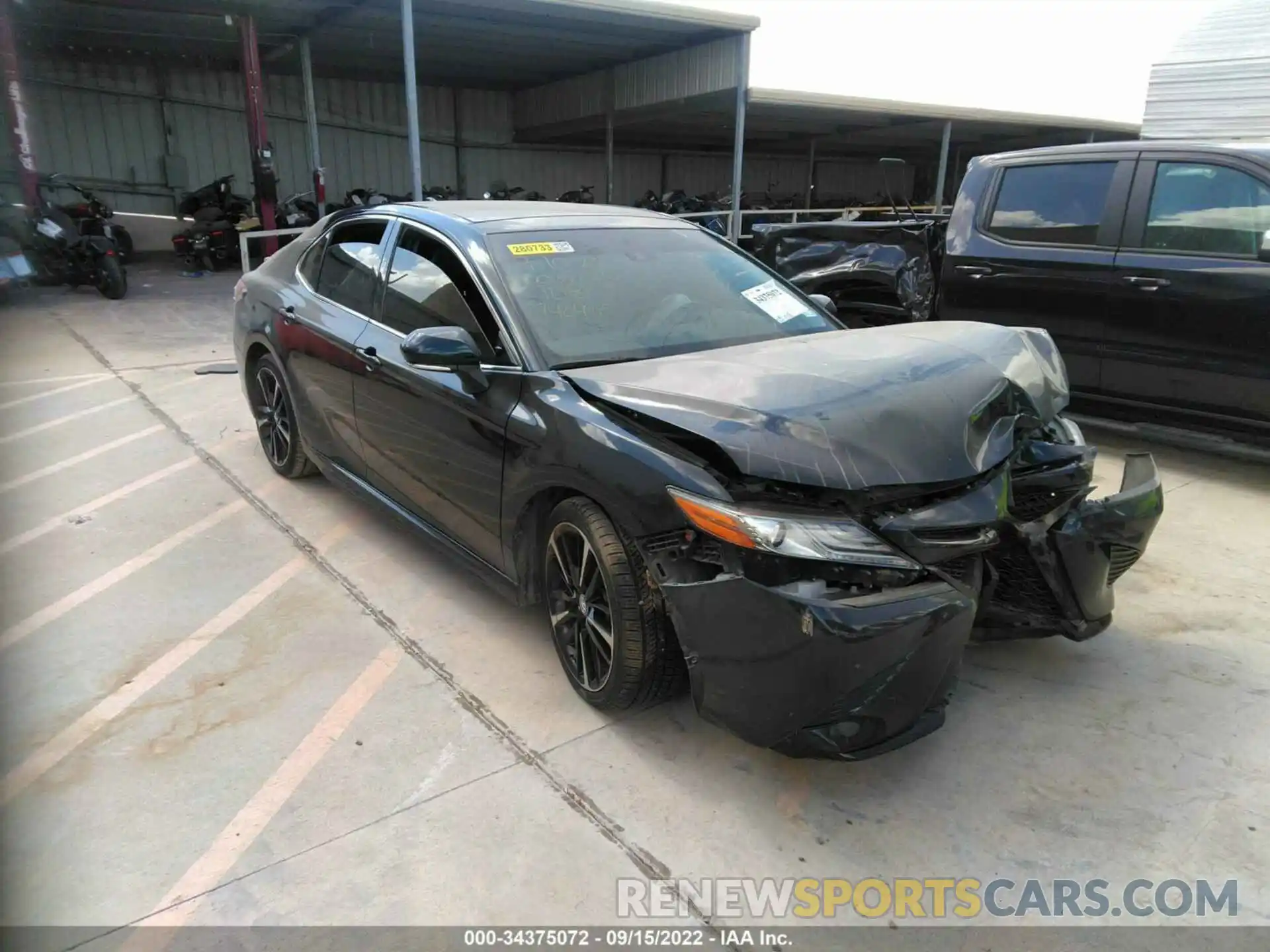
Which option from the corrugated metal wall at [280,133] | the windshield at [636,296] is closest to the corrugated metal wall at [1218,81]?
the corrugated metal wall at [280,133]

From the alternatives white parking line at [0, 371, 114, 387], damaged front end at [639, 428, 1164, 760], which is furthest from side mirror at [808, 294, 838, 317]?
white parking line at [0, 371, 114, 387]

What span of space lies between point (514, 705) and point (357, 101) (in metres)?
20.2

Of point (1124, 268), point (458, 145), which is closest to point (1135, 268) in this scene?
point (1124, 268)

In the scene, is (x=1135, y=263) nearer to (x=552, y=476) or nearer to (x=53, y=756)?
(x=552, y=476)

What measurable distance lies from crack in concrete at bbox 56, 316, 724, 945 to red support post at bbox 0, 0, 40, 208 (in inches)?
245

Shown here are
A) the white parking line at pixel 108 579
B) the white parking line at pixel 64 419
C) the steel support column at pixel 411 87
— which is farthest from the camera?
the steel support column at pixel 411 87

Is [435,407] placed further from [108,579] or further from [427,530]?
[108,579]

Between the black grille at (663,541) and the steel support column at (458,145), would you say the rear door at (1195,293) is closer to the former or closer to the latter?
the black grille at (663,541)

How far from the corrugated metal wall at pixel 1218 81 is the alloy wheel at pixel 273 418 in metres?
10.1

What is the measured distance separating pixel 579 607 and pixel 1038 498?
153 centimetres

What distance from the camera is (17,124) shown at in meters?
10.6

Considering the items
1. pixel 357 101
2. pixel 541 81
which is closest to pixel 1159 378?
pixel 541 81

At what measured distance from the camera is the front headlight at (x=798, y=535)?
7.04ft

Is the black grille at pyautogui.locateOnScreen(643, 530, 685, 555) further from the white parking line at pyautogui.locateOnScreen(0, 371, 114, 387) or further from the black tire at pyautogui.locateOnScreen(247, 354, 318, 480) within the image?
the white parking line at pyautogui.locateOnScreen(0, 371, 114, 387)
